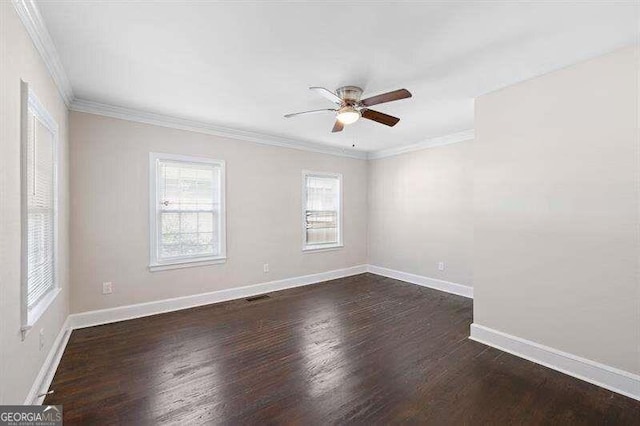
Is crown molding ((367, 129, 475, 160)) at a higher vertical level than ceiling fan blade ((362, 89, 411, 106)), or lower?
higher

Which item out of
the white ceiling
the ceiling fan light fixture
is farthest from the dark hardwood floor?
the white ceiling

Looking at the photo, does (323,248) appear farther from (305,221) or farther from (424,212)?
(424,212)

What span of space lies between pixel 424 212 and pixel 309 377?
366cm

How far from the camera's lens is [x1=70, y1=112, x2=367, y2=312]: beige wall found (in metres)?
3.29

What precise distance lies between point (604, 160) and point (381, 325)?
2584 mm

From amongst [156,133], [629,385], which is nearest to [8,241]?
[156,133]

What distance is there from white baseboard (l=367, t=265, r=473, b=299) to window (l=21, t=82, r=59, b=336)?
16.2 feet

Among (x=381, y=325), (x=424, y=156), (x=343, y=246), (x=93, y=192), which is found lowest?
(x=381, y=325)

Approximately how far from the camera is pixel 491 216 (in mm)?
Result: 2904

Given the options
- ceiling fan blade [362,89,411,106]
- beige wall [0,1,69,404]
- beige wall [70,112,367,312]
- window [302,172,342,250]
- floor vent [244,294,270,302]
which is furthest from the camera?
window [302,172,342,250]

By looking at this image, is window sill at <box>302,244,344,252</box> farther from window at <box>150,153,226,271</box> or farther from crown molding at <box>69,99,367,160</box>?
crown molding at <box>69,99,367,160</box>

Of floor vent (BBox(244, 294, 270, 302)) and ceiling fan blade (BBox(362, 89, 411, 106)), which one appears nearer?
ceiling fan blade (BBox(362, 89, 411, 106))

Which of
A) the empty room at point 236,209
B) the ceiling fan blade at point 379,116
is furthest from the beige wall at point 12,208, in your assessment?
the ceiling fan blade at point 379,116

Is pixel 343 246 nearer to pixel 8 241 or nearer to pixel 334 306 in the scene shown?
pixel 334 306
